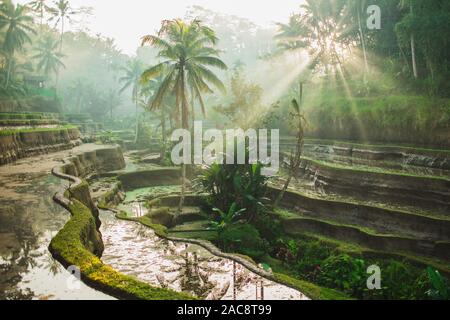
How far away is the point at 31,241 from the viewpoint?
6.43m

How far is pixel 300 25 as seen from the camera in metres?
36.6

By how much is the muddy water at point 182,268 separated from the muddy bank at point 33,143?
25.7 feet

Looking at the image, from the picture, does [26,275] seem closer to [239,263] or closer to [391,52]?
[239,263]

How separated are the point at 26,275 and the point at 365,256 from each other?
9553mm

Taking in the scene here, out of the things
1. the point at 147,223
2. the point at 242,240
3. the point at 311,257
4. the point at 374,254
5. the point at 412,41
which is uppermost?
the point at 412,41

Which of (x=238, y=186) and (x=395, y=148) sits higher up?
(x=395, y=148)

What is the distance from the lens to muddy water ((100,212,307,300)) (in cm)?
→ 612

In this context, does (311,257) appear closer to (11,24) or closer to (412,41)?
(412,41)

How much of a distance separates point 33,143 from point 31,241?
1365cm

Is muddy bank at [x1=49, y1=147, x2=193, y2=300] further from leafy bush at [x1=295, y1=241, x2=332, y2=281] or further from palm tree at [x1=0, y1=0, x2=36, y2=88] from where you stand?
palm tree at [x1=0, y1=0, x2=36, y2=88]

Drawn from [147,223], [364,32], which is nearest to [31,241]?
[147,223]

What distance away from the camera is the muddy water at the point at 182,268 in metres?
6.12

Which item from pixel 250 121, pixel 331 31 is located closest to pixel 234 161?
pixel 250 121

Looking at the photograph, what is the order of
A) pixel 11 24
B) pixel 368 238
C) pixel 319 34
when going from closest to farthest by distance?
pixel 368 238, pixel 319 34, pixel 11 24
